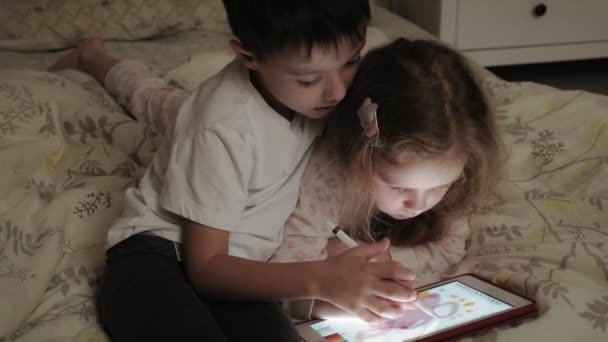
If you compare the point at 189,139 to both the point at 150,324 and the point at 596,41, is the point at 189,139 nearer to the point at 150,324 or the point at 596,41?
the point at 150,324

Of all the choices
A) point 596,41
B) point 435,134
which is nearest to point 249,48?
point 435,134

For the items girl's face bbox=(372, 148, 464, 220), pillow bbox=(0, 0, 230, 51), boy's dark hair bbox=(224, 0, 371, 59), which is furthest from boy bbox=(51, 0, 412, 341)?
pillow bbox=(0, 0, 230, 51)

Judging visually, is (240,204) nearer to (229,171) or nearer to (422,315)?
(229,171)

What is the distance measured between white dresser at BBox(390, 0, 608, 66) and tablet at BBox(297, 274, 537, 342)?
4.15 feet

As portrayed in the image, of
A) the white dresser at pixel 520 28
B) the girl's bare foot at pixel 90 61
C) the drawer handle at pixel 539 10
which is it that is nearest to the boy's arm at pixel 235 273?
the girl's bare foot at pixel 90 61

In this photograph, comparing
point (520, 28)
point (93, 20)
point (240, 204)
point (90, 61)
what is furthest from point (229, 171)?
point (520, 28)

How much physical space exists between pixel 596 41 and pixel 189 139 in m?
1.63

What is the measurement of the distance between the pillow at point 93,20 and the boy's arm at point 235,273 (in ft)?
3.39

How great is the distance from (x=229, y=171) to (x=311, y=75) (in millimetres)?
136

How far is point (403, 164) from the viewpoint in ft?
2.28

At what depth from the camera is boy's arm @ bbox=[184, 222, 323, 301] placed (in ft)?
2.07

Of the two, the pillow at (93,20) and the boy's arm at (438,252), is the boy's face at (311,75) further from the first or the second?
the pillow at (93,20)

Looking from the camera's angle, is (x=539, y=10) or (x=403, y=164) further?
(x=539, y=10)

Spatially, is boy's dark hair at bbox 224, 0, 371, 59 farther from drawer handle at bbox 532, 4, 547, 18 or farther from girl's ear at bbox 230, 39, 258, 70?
drawer handle at bbox 532, 4, 547, 18
